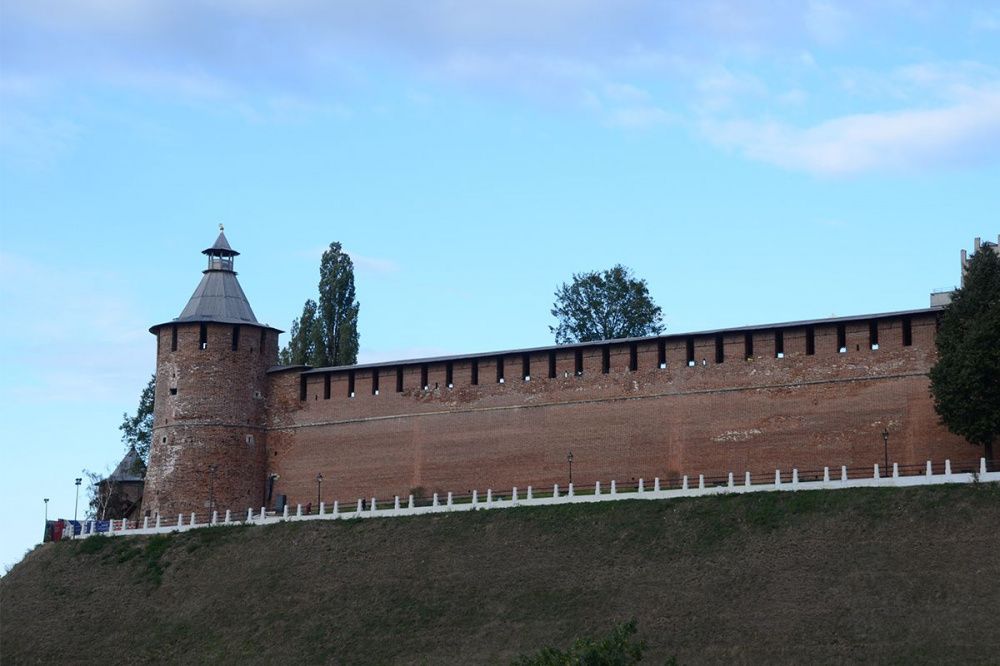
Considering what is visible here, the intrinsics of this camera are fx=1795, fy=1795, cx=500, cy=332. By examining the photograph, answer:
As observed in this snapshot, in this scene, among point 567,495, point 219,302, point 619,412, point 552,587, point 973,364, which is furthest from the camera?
point 219,302

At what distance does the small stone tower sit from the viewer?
209 feet

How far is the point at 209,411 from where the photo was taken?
64.4 m

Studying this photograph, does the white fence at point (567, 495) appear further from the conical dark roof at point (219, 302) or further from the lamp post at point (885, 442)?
the conical dark roof at point (219, 302)

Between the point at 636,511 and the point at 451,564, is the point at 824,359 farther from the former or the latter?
the point at 451,564

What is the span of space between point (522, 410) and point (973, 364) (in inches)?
657

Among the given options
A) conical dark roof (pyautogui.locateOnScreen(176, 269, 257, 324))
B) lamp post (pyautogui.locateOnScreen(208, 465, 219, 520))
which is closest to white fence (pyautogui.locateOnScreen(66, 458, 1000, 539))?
lamp post (pyautogui.locateOnScreen(208, 465, 219, 520))

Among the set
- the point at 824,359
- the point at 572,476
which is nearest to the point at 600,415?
the point at 572,476

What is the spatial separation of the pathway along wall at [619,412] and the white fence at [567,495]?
1117 mm

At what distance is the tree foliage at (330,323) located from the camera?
2923 inches

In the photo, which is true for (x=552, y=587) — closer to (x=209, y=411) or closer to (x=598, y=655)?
(x=598, y=655)

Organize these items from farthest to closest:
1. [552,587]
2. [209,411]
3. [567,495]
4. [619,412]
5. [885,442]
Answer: [209,411] → [619,412] → [567,495] → [885,442] → [552,587]

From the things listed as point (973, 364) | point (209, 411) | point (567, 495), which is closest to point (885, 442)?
point (973, 364)

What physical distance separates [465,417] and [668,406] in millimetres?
7688

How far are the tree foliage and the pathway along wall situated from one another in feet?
24.7
